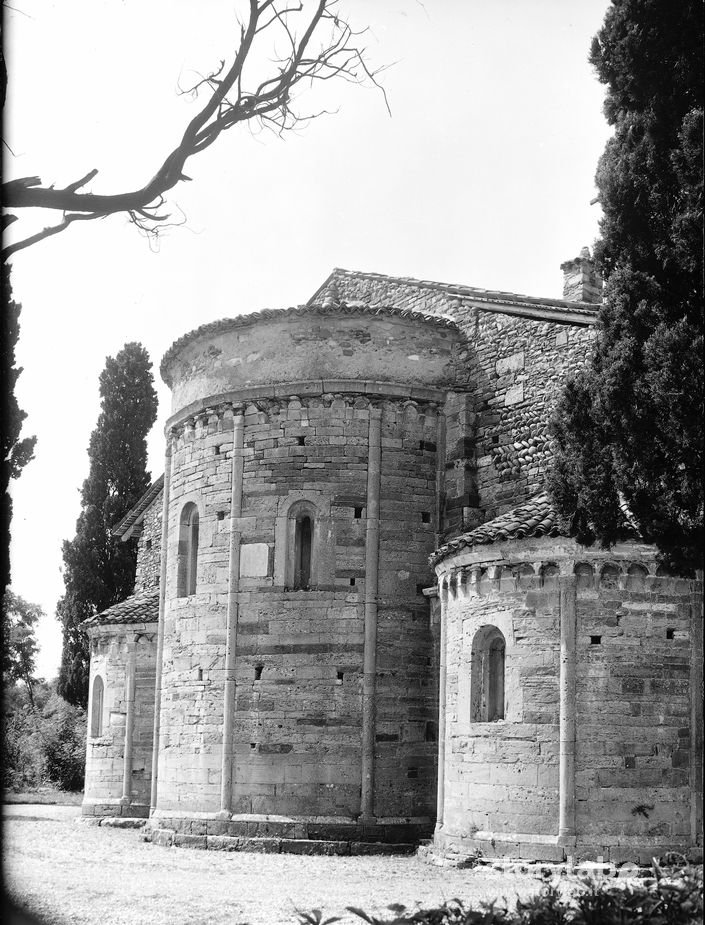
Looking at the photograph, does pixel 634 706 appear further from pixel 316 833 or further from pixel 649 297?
pixel 316 833

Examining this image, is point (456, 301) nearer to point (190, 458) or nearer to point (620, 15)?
point (190, 458)

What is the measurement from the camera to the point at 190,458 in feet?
60.1

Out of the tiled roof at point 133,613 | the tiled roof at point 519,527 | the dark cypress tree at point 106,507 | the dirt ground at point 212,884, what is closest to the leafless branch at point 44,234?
the dirt ground at point 212,884

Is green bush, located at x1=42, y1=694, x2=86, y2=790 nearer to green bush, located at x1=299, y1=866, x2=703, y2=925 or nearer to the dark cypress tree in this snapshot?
the dark cypress tree

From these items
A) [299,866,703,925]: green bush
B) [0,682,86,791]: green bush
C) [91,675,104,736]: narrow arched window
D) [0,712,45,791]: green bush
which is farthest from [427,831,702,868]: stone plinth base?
[0,712,45,791]: green bush

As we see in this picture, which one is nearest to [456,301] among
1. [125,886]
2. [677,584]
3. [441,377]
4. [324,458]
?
[441,377]

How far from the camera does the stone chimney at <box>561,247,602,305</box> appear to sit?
2283cm

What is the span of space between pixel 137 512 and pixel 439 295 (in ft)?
31.6

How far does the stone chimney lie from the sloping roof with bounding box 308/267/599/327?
14.0ft

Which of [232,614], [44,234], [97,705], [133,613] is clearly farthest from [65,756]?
[44,234]

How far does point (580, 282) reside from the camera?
23.0m

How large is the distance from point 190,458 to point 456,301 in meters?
4.54

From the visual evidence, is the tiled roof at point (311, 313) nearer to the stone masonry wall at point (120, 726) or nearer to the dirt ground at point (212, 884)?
the stone masonry wall at point (120, 726)

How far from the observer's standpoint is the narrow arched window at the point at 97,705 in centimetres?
2198
